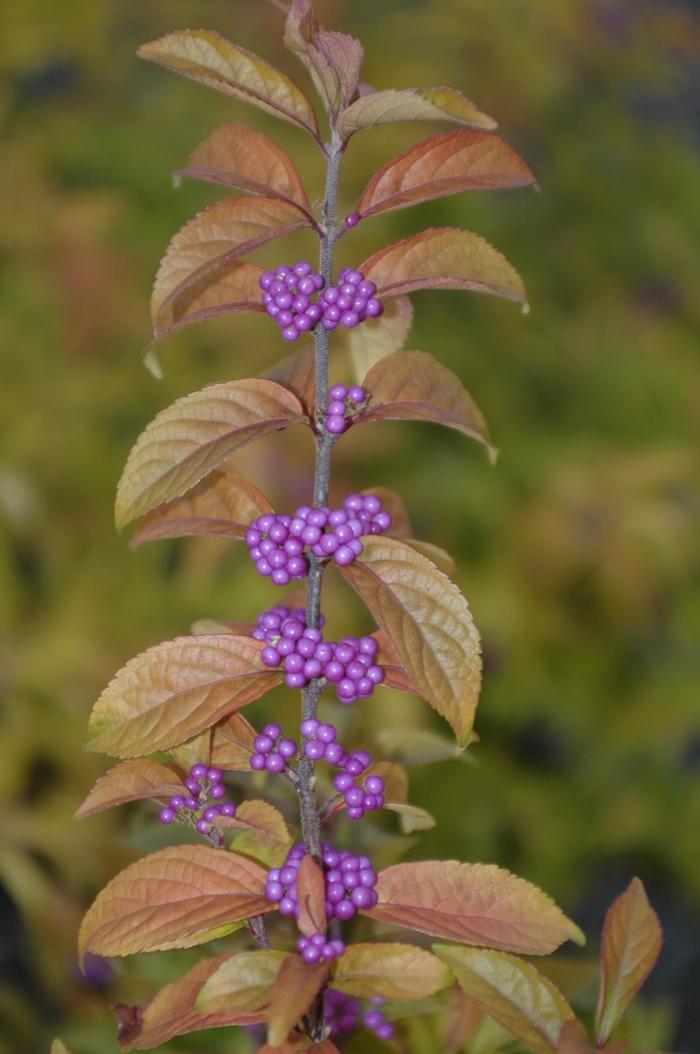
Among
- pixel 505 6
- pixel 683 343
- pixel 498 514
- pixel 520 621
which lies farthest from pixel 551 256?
pixel 520 621

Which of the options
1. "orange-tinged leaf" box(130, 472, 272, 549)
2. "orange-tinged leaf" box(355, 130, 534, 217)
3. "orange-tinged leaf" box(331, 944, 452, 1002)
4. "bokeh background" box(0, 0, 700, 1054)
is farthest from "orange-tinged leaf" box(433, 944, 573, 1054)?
"bokeh background" box(0, 0, 700, 1054)

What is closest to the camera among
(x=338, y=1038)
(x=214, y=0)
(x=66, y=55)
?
(x=338, y=1038)

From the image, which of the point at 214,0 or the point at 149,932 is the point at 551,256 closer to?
the point at 214,0

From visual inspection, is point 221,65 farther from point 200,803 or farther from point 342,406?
point 200,803

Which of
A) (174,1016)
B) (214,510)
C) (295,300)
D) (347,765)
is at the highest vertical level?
(295,300)

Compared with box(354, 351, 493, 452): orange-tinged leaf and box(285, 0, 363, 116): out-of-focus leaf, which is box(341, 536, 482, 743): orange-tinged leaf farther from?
box(285, 0, 363, 116): out-of-focus leaf

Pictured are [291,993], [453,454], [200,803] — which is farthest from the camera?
[453,454]

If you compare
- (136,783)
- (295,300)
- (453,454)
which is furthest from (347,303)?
(453,454)

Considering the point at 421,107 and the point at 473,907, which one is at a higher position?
the point at 421,107
